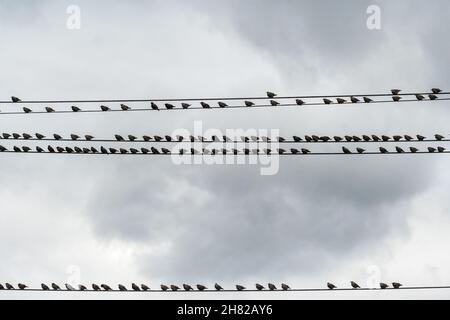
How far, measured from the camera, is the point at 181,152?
5344cm
